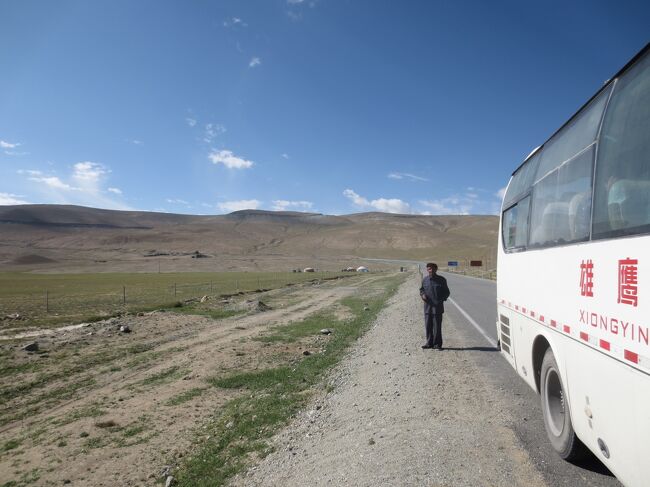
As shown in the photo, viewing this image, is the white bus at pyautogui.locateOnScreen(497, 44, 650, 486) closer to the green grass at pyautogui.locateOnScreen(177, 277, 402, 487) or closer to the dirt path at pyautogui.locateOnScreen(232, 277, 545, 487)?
the dirt path at pyautogui.locateOnScreen(232, 277, 545, 487)

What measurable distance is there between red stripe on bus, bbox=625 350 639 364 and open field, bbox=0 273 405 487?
15.7 feet

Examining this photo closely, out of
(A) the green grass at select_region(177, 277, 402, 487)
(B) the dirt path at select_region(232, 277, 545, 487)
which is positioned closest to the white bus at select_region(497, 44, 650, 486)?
(B) the dirt path at select_region(232, 277, 545, 487)

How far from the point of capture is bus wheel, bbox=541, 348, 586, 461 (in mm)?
4398

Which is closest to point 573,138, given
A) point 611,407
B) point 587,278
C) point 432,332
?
point 587,278

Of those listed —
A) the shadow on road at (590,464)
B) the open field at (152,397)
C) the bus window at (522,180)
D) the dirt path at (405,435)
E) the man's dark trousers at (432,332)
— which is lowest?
the open field at (152,397)

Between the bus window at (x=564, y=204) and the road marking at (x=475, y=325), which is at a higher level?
the bus window at (x=564, y=204)

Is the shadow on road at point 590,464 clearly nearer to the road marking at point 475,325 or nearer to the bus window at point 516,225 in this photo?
the bus window at point 516,225

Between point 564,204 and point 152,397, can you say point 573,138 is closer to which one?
point 564,204

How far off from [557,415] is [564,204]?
2209 mm

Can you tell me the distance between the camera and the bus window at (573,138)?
416cm

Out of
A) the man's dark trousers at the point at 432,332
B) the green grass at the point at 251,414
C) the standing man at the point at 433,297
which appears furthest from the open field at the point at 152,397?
the standing man at the point at 433,297

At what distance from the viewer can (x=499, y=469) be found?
14.8ft

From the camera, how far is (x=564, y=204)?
4.74 metres

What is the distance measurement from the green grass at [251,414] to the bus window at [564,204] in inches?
182
